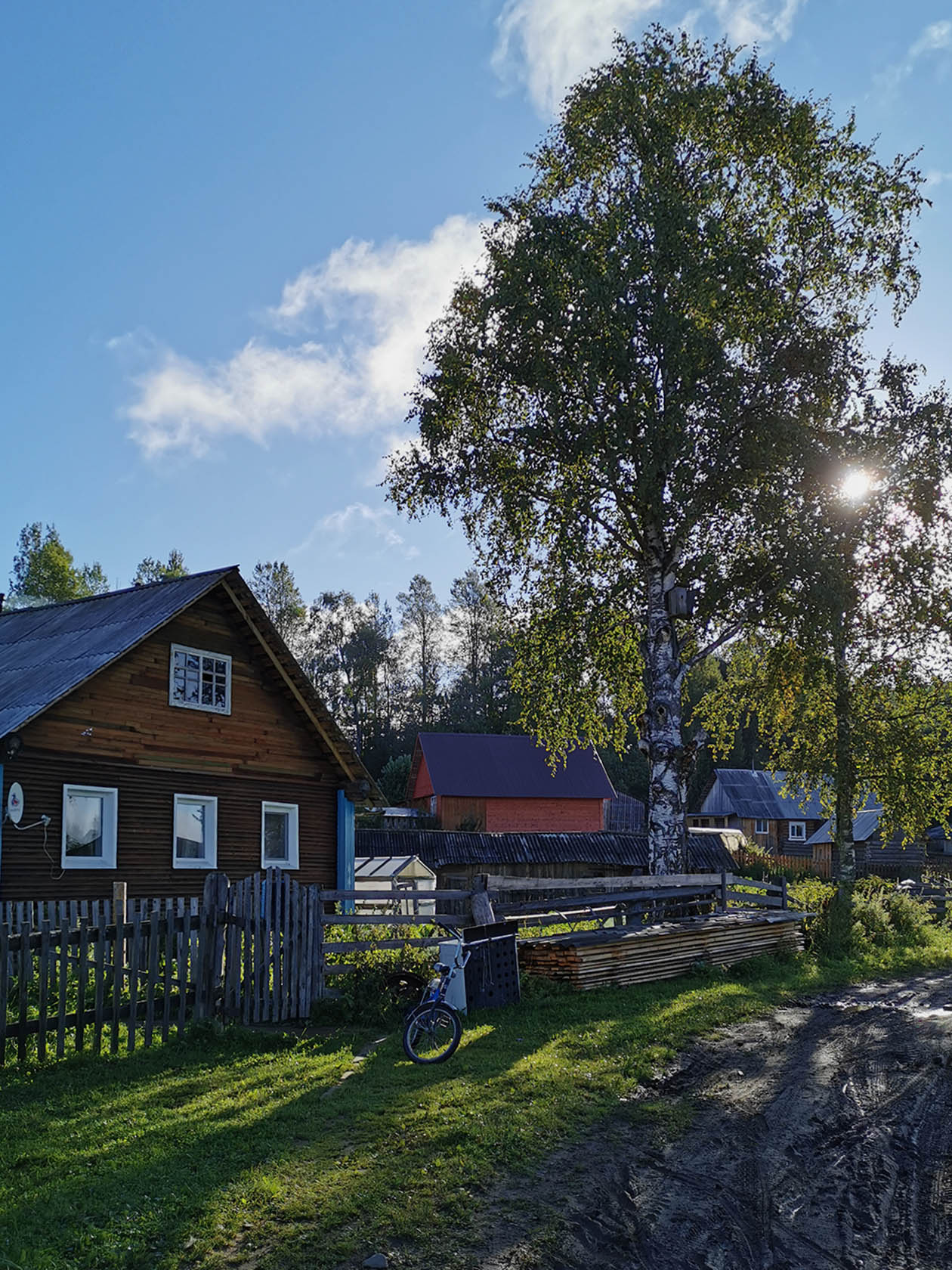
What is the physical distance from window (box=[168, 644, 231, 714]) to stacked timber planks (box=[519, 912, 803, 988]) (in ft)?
31.6

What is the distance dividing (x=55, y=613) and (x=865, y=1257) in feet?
72.1

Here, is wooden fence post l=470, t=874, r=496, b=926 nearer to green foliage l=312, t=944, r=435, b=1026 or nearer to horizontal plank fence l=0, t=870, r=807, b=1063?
horizontal plank fence l=0, t=870, r=807, b=1063

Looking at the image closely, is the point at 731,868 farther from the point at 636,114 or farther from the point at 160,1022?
the point at 160,1022

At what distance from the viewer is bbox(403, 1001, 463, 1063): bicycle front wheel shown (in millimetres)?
9961

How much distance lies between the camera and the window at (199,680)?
68.0 ft

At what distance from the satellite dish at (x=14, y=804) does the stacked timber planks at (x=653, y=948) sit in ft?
29.4

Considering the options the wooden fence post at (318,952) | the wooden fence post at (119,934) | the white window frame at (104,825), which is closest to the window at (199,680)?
the white window frame at (104,825)

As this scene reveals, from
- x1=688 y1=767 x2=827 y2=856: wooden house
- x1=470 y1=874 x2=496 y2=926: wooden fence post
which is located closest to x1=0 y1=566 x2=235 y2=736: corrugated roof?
x1=470 y1=874 x2=496 y2=926: wooden fence post

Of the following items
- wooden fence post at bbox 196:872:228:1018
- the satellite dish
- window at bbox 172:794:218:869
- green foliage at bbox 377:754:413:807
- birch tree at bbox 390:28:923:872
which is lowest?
wooden fence post at bbox 196:872:228:1018

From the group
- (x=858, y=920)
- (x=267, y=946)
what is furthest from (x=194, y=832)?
(x=858, y=920)

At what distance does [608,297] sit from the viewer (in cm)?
1881

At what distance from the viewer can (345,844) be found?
24.1m

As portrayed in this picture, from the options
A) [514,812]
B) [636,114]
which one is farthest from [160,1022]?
[514,812]

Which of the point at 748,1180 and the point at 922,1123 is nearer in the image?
the point at 748,1180
